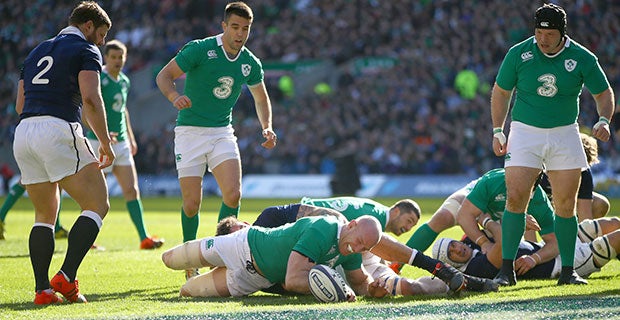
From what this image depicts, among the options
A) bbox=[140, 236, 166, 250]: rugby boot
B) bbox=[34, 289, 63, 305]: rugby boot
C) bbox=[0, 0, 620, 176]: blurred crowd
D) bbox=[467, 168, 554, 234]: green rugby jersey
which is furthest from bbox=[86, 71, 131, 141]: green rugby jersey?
bbox=[0, 0, 620, 176]: blurred crowd

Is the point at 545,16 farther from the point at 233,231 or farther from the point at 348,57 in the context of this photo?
the point at 348,57

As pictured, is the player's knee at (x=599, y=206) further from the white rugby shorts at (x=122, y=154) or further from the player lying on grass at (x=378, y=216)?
the white rugby shorts at (x=122, y=154)

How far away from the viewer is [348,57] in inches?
1379

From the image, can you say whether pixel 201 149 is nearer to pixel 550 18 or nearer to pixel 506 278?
pixel 506 278

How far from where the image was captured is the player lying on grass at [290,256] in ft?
23.5

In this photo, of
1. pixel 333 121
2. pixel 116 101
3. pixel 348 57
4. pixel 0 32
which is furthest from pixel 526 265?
pixel 0 32

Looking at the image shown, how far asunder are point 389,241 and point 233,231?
1.36 meters

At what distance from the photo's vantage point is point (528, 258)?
8.85 m

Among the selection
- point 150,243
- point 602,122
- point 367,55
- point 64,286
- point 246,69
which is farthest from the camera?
point 367,55

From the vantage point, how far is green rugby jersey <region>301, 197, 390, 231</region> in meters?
8.79

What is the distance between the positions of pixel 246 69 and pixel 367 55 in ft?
82.6

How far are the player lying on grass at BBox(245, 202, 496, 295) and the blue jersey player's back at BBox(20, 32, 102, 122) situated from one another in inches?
70.5

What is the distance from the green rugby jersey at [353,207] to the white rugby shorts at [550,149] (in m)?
1.33

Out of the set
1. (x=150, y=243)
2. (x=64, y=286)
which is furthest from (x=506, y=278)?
(x=150, y=243)
